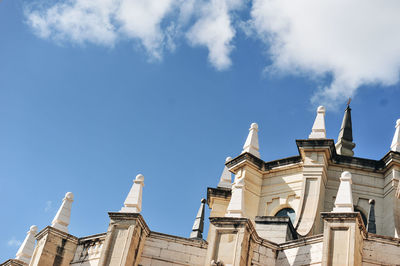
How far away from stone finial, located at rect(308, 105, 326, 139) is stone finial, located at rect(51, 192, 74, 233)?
37.1 ft

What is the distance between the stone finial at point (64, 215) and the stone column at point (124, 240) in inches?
121

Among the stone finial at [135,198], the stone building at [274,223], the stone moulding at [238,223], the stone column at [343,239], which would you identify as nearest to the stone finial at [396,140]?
the stone building at [274,223]

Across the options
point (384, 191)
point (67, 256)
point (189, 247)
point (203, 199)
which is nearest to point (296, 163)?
point (384, 191)

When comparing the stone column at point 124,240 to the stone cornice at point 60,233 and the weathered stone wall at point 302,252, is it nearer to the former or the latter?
the stone cornice at point 60,233

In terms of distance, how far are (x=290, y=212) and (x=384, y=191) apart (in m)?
4.17

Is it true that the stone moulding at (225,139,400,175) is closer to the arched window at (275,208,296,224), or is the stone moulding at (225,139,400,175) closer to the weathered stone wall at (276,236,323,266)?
the arched window at (275,208,296,224)

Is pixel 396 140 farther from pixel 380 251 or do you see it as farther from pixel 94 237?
pixel 94 237

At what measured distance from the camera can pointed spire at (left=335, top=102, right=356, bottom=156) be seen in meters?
33.5

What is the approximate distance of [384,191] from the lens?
27.6 meters

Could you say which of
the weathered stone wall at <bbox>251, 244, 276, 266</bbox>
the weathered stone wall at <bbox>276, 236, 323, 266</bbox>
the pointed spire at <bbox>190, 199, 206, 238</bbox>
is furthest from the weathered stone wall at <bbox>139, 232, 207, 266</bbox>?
the pointed spire at <bbox>190, 199, 206, 238</bbox>

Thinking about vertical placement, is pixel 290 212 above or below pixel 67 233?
above

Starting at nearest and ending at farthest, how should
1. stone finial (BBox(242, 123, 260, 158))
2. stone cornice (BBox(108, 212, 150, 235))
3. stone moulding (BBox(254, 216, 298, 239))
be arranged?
stone cornice (BBox(108, 212, 150, 235)), stone moulding (BBox(254, 216, 298, 239)), stone finial (BBox(242, 123, 260, 158))

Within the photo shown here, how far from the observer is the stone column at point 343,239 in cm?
1769

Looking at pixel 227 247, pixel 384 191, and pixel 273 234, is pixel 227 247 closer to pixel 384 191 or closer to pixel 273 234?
pixel 273 234
